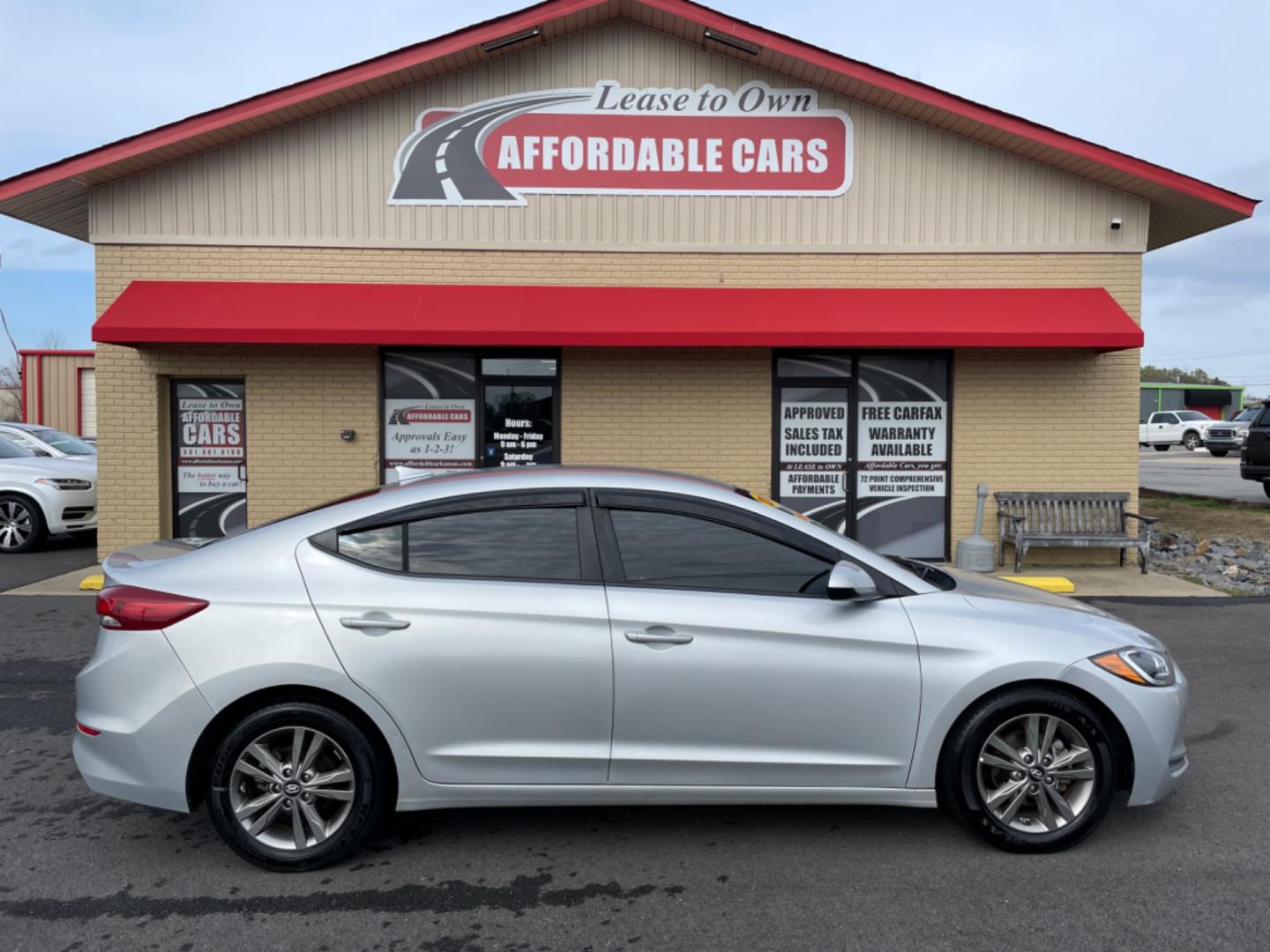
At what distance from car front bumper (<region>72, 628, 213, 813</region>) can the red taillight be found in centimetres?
3

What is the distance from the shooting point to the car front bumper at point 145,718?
11.5 ft

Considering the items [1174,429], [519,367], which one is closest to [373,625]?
[519,367]

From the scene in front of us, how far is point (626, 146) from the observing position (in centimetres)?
1064

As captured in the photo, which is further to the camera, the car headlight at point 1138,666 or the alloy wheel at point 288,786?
the car headlight at point 1138,666

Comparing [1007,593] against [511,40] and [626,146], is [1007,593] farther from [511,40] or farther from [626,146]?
[511,40]

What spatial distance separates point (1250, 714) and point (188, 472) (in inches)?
414

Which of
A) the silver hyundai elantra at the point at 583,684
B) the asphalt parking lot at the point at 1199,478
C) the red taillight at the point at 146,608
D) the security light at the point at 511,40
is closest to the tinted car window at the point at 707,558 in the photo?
the silver hyundai elantra at the point at 583,684

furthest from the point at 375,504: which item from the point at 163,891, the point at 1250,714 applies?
the point at 1250,714

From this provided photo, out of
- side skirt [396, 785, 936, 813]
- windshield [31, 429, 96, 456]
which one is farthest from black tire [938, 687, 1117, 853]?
windshield [31, 429, 96, 456]

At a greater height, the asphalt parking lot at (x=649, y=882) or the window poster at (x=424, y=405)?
the window poster at (x=424, y=405)

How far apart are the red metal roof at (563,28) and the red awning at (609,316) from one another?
4.36 feet

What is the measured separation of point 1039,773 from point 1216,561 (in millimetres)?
9253

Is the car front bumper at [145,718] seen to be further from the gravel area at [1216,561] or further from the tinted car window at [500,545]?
the gravel area at [1216,561]

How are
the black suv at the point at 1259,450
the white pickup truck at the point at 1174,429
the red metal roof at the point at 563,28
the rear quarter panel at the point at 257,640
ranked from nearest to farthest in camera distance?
the rear quarter panel at the point at 257,640, the red metal roof at the point at 563,28, the black suv at the point at 1259,450, the white pickup truck at the point at 1174,429
